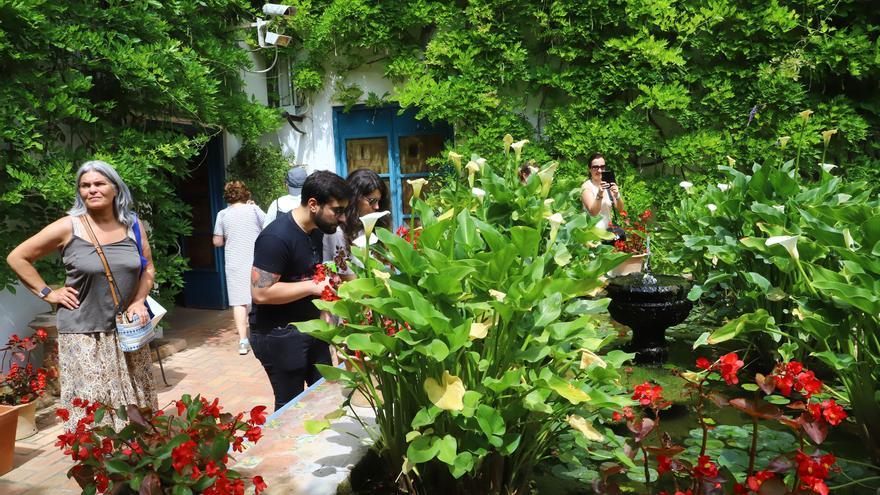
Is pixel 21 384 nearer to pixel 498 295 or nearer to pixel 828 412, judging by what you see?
pixel 498 295

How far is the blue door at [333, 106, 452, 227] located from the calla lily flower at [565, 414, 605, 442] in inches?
291

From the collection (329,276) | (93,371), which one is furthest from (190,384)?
(329,276)

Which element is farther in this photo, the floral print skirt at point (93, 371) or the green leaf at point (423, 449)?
the floral print skirt at point (93, 371)

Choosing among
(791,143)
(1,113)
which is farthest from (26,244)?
(791,143)

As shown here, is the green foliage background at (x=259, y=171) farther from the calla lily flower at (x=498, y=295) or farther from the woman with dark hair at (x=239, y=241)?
the calla lily flower at (x=498, y=295)

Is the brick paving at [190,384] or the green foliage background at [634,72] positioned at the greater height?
the green foliage background at [634,72]

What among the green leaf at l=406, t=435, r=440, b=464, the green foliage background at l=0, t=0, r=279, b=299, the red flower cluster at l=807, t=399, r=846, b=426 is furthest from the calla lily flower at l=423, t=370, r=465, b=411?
the green foliage background at l=0, t=0, r=279, b=299

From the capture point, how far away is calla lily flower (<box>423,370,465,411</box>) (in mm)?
1787

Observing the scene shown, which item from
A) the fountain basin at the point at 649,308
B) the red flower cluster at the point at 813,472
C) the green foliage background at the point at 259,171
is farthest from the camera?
the green foliage background at the point at 259,171

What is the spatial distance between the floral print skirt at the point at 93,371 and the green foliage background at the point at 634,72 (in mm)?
5629

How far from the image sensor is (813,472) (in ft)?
5.73

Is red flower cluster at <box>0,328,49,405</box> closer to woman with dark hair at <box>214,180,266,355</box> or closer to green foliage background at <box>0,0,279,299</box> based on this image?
green foliage background at <box>0,0,279,299</box>

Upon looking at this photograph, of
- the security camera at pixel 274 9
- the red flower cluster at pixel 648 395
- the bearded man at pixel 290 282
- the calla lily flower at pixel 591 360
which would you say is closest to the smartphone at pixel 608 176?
the security camera at pixel 274 9

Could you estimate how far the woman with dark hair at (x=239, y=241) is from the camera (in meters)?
6.25
